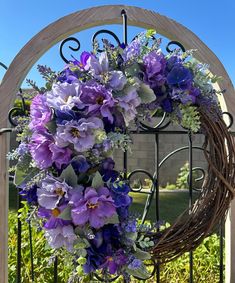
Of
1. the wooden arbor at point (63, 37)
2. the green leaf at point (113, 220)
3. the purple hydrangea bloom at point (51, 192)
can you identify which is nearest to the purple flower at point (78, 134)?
the purple hydrangea bloom at point (51, 192)

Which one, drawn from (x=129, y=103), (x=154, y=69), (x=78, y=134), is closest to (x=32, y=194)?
(x=78, y=134)

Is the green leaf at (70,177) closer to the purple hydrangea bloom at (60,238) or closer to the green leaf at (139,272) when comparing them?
the purple hydrangea bloom at (60,238)

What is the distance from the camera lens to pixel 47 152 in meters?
1.14

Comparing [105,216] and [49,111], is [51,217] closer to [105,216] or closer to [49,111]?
[105,216]

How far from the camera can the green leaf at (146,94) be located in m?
1.21

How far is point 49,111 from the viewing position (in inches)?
45.3

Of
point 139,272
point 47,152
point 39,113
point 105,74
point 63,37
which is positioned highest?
point 63,37

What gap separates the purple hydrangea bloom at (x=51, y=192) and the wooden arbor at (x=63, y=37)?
1.97ft

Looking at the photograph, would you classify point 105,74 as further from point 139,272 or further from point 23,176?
point 139,272

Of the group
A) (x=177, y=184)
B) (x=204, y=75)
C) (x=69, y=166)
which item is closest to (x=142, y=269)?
(x=69, y=166)

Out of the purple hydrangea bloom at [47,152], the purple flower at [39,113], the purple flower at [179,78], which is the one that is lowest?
the purple hydrangea bloom at [47,152]

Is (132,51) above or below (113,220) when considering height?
above

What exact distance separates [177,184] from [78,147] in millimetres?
5749

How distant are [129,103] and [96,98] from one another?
10 centimetres
